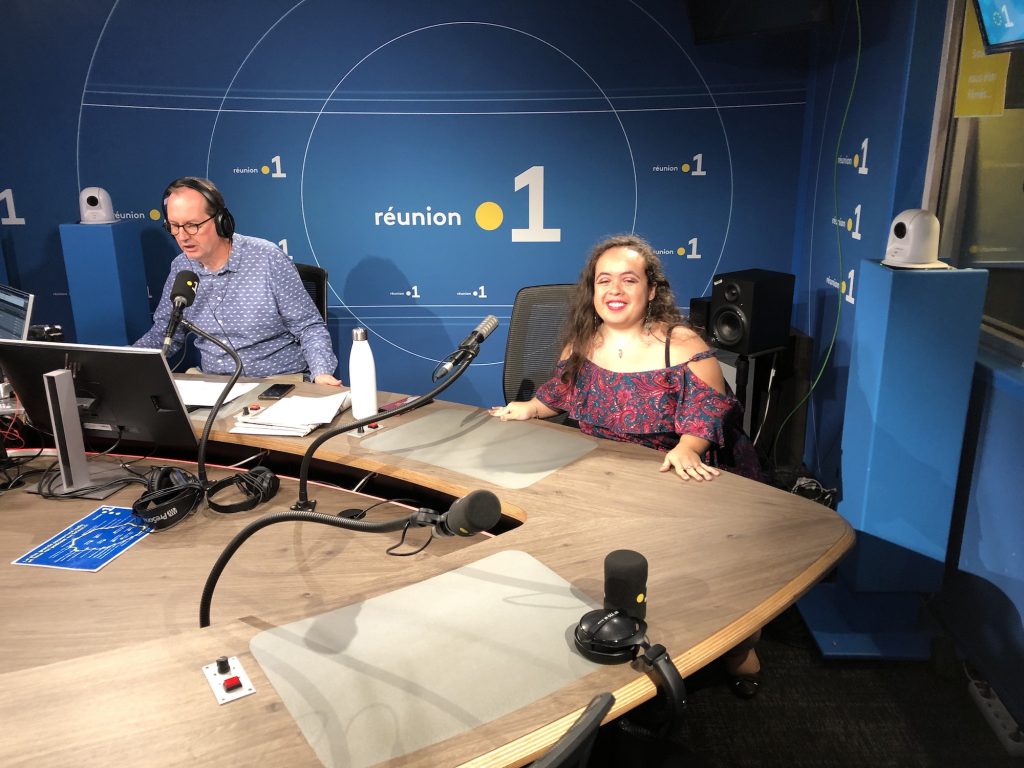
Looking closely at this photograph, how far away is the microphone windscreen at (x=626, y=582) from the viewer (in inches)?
49.1

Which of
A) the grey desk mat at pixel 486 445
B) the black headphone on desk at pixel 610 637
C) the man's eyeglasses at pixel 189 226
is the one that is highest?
the man's eyeglasses at pixel 189 226

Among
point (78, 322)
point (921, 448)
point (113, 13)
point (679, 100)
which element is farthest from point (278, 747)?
point (113, 13)

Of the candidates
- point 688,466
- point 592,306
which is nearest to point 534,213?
point 592,306

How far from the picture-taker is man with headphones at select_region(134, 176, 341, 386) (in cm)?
293

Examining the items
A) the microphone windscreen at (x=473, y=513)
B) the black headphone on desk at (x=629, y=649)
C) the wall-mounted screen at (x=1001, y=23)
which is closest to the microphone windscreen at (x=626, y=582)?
the black headphone on desk at (x=629, y=649)

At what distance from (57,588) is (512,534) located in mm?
912

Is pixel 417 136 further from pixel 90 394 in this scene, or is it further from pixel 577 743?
pixel 577 743

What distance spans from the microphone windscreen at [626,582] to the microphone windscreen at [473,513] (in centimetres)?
23

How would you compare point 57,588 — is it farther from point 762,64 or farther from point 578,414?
point 762,64

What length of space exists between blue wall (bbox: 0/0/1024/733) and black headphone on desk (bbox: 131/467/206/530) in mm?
2171

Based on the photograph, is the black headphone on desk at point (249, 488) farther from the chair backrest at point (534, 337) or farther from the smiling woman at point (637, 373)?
the chair backrest at point (534, 337)

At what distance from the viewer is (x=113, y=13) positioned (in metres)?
3.74

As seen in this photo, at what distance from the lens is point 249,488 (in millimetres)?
1971

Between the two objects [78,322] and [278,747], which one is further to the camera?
[78,322]
